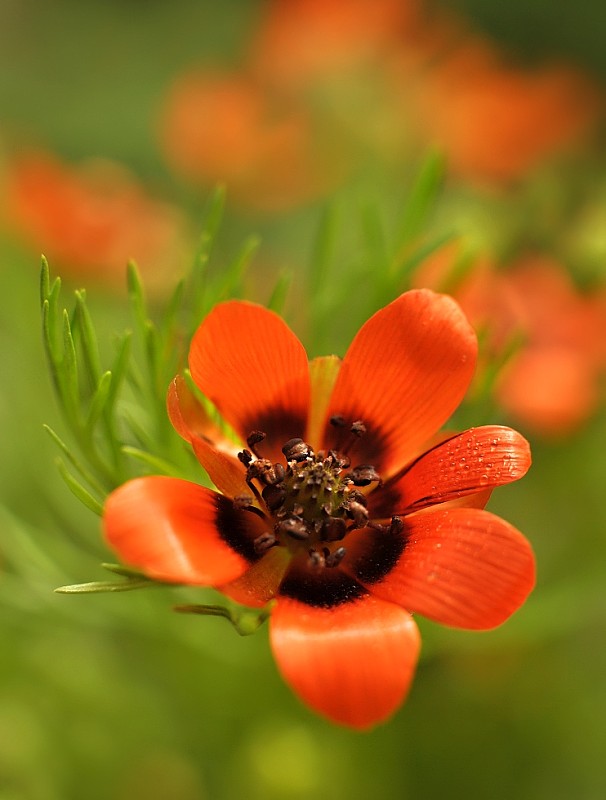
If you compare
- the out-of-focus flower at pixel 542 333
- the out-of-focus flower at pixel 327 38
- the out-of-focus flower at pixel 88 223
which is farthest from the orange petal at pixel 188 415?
the out-of-focus flower at pixel 327 38

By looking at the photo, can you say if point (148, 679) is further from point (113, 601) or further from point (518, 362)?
point (518, 362)

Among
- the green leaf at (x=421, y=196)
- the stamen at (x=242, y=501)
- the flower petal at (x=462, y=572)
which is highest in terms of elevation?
the green leaf at (x=421, y=196)

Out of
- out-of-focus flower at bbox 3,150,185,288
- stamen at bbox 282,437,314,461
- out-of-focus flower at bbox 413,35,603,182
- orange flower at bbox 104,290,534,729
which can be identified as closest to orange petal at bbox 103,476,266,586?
orange flower at bbox 104,290,534,729

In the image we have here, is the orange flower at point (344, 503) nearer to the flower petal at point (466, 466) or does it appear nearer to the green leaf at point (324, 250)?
the flower petal at point (466, 466)

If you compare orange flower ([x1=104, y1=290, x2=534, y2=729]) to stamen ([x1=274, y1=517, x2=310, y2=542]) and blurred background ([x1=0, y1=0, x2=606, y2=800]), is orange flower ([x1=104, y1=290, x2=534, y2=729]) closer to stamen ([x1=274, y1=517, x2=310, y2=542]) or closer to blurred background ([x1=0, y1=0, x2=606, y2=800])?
stamen ([x1=274, y1=517, x2=310, y2=542])

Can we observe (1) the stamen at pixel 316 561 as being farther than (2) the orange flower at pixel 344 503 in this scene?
Yes

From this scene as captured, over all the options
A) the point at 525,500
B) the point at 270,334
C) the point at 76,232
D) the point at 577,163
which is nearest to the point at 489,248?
the point at 525,500

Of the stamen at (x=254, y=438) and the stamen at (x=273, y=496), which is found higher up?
the stamen at (x=254, y=438)
